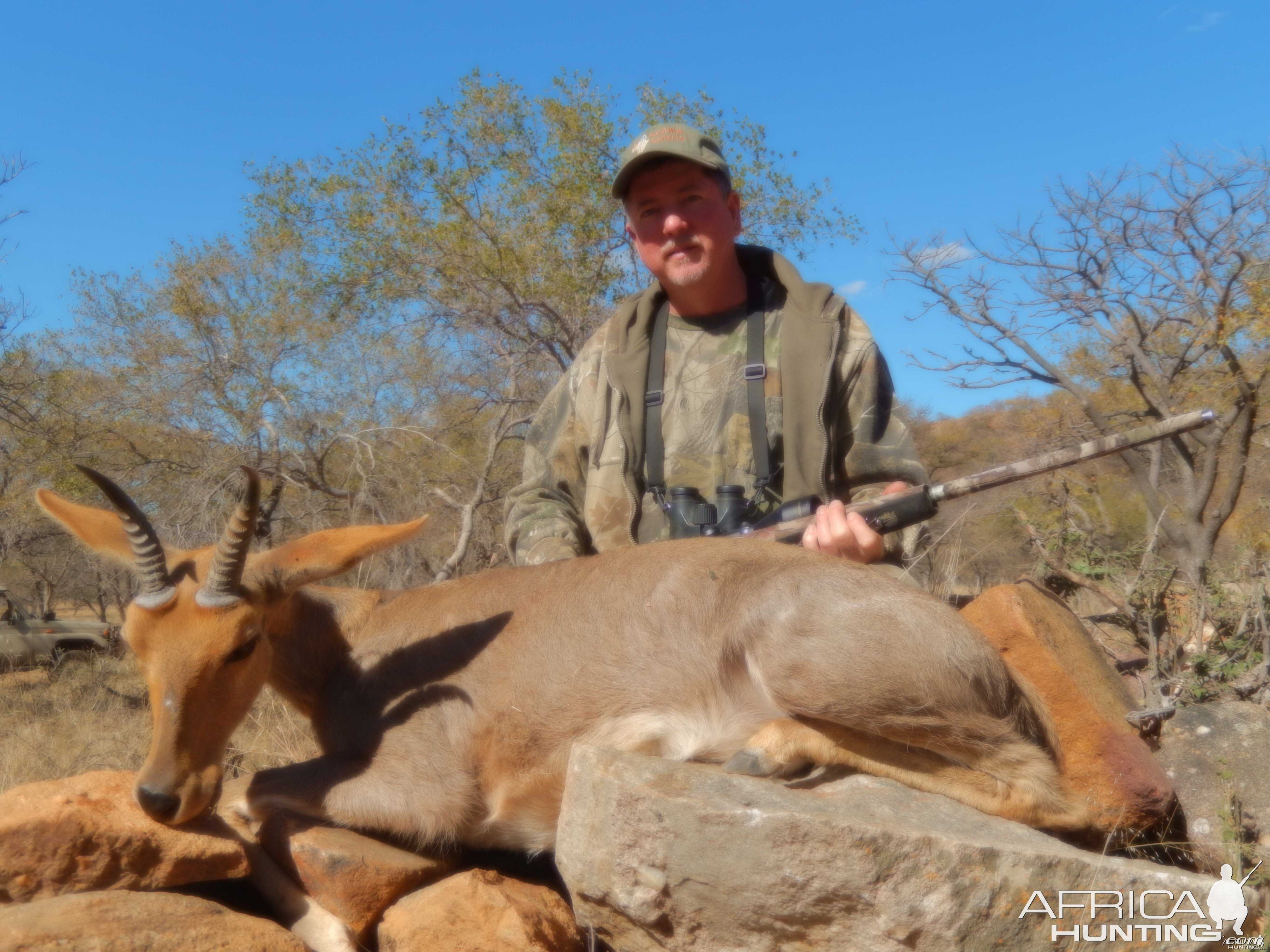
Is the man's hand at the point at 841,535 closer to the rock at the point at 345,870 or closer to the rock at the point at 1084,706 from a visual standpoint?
the rock at the point at 1084,706

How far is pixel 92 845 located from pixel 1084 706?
430 cm

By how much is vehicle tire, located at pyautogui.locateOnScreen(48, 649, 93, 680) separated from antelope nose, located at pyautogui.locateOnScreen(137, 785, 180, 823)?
1345 cm

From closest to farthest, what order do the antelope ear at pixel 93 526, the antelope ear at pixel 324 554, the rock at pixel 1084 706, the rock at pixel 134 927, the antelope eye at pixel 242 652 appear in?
the rock at pixel 134 927 < the antelope eye at pixel 242 652 < the rock at pixel 1084 706 < the antelope ear at pixel 324 554 < the antelope ear at pixel 93 526

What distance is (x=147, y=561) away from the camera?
13.4 ft

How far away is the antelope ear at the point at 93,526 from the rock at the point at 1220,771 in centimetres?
508

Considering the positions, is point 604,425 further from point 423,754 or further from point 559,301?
point 559,301

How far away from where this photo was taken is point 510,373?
57.0 ft

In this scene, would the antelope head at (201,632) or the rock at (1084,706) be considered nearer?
the antelope head at (201,632)

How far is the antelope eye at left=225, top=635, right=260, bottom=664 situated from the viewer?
13.8ft

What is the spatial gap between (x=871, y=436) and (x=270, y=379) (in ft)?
45.8

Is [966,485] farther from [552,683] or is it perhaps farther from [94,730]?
[94,730]

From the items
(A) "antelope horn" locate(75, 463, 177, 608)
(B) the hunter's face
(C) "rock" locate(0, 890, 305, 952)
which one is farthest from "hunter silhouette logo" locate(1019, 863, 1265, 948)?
(B) the hunter's face

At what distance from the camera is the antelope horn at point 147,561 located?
13.3 ft

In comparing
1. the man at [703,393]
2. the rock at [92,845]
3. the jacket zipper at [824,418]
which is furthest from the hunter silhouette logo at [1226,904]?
the rock at [92,845]
